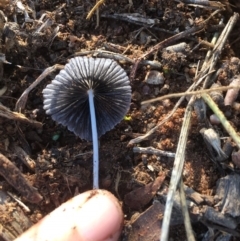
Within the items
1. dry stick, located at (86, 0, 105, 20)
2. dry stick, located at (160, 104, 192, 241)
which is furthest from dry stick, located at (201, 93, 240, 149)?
dry stick, located at (86, 0, 105, 20)

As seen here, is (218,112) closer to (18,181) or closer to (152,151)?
(152,151)

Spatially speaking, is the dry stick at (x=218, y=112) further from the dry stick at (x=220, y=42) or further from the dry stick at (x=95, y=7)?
the dry stick at (x=95, y=7)

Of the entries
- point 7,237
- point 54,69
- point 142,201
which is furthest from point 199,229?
point 54,69

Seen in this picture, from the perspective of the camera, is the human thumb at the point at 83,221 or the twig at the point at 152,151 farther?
the twig at the point at 152,151

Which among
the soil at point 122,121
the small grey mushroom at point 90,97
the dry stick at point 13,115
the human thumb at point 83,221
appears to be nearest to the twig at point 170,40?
the soil at point 122,121

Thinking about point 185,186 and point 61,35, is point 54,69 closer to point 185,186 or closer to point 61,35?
point 61,35

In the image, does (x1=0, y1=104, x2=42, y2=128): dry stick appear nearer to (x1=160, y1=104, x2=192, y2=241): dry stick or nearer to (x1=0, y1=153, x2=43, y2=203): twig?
(x1=0, y1=153, x2=43, y2=203): twig

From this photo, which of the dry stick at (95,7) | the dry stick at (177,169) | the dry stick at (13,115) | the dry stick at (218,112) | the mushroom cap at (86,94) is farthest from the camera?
the dry stick at (95,7)
